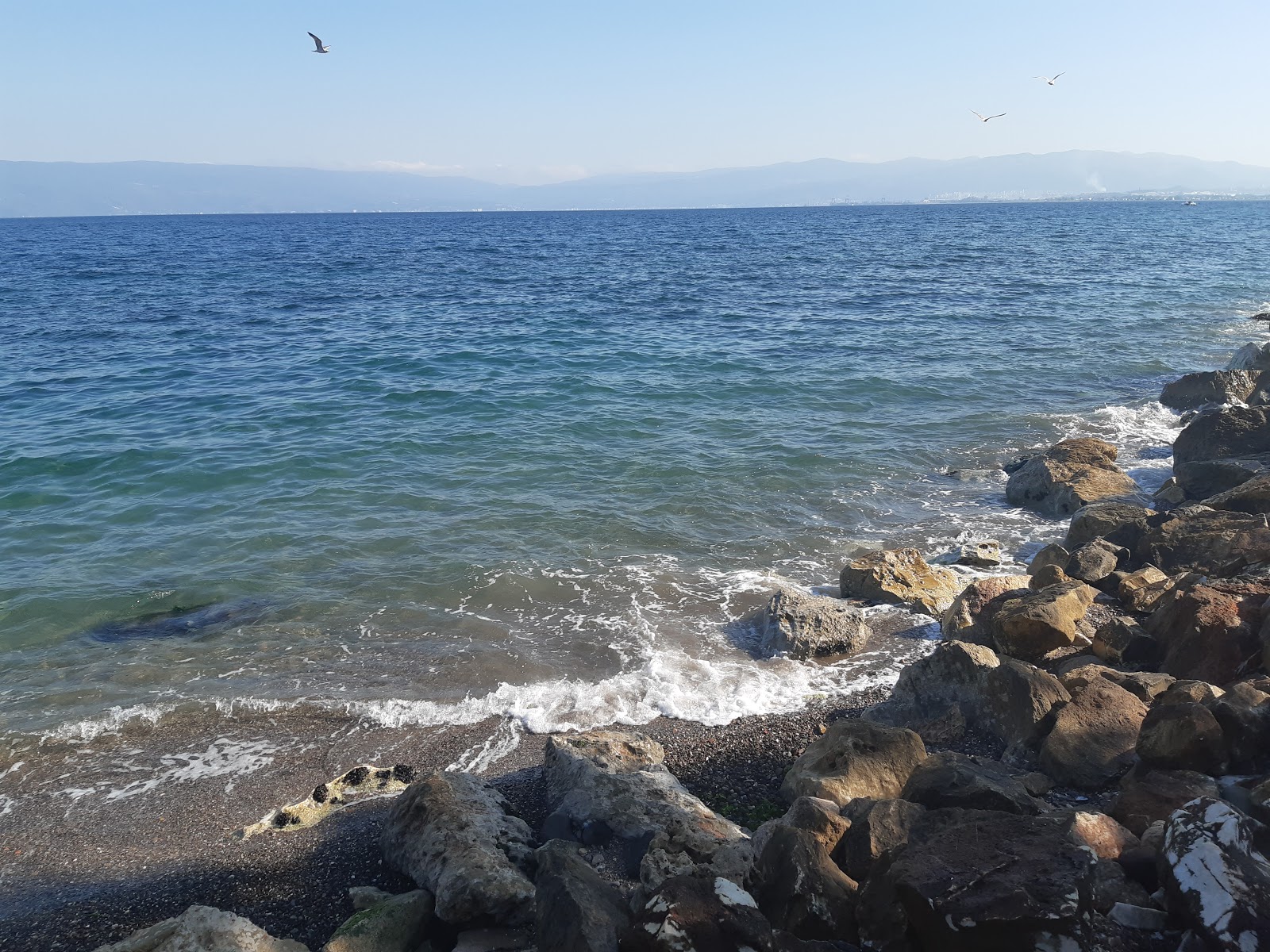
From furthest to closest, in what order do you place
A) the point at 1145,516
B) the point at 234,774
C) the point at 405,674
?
1. the point at 1145,516
2. the point at 405,674
3. the point at 234,774

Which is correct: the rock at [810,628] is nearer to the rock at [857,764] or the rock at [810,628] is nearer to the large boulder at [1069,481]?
the rock at [857,764]

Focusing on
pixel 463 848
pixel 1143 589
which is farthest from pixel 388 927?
pixel 1143 589

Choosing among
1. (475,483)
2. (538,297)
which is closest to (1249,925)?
(475,483)

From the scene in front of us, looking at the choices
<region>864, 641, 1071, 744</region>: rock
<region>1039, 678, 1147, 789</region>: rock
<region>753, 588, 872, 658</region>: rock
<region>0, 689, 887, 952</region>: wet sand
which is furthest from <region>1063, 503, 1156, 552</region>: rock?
<region>1039, 678, 1147, 789</region>: rock

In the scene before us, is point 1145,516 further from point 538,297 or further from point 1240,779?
point 538,297

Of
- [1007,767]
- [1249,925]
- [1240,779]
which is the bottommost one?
[1007,767]

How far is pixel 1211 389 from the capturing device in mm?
20344

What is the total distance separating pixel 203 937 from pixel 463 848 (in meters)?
1.63

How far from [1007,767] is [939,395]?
17162mm

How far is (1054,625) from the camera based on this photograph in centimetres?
852

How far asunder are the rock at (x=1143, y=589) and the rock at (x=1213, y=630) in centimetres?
110

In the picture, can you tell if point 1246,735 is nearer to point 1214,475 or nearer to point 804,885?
point 804,885

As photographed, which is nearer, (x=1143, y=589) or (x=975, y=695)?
(x=975, y=695)

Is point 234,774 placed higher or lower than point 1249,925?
lower
